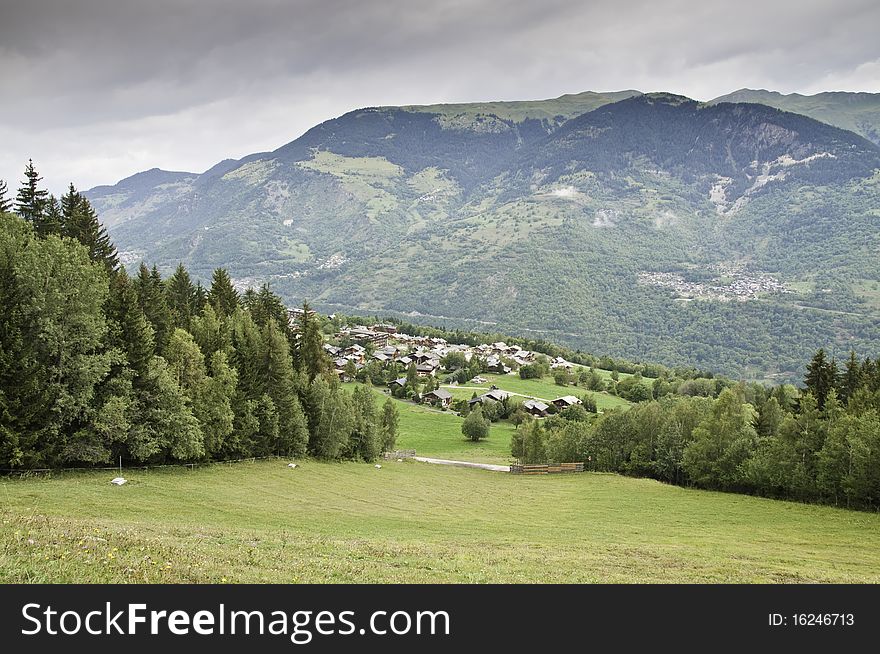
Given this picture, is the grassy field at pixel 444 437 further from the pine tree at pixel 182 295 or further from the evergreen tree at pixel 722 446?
the pine tree at pixel 182 295

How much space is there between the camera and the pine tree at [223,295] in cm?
6150

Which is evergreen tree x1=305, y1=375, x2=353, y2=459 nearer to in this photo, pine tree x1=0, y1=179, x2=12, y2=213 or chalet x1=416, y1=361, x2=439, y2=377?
pine tree x1=0, y1=179, x2=12, y2=213

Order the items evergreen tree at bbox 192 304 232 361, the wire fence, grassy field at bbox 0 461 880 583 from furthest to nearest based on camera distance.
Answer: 1. evergreen tree at bbox 192 304 232 361
2. the wire fence
3. grassy field at bbox 0 461 880 583

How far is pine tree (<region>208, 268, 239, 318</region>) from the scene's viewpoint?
61.5 meters

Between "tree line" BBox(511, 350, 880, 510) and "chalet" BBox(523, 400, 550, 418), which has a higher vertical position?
"tree line" BBox(511, 350, 880, 510)

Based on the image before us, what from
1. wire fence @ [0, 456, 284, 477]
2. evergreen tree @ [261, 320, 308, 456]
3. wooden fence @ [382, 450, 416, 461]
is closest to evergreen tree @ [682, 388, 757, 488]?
wooden fence @ [382, 450, 416, 461]

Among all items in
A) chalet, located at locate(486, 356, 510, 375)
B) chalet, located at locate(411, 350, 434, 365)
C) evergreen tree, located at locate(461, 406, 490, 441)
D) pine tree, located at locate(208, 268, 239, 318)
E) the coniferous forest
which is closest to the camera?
the coniferous forest

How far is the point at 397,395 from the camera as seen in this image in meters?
142

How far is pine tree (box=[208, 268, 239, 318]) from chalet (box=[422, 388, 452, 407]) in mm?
75861

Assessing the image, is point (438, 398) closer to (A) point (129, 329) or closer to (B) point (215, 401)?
(B) point (215, 401)

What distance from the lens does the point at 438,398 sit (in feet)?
451

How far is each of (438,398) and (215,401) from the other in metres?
94.1

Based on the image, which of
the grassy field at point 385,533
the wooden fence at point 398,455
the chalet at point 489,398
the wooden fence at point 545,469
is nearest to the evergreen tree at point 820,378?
the grassy field at point 385,533

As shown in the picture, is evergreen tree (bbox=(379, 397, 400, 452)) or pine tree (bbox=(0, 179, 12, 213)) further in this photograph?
evergreen tree (bbox=(379, 397, 400, 452))
